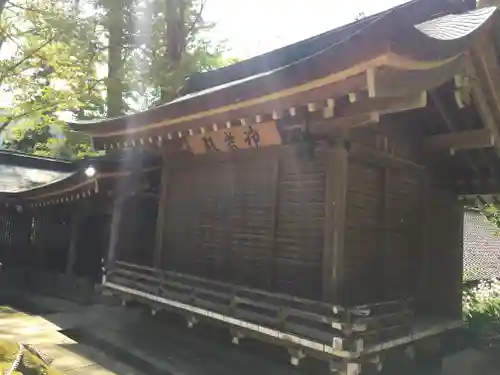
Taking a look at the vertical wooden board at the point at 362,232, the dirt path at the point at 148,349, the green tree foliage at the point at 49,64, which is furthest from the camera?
the green tree foliage at the point at 49,64

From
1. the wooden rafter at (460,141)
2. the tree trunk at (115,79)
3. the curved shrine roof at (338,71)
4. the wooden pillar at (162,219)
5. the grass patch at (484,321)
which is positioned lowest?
the grass patch at (484,321)

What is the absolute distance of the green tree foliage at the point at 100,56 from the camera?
46.3ft

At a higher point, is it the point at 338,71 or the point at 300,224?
the point at 338,71

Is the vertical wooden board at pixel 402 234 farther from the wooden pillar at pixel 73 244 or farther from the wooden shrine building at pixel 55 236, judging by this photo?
the wooden pillar at pixel 73 244

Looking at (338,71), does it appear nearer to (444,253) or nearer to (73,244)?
(444,253)

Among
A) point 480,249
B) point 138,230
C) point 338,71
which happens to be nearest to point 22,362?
point 338,71

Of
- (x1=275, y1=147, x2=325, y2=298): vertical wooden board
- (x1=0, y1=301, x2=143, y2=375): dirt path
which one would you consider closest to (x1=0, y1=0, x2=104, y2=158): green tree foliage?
(x1=0, y1=301, x2=143, y2=375): dirt path

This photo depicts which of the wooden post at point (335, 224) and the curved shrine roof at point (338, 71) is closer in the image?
the curved shrine roof at point (338, 71)

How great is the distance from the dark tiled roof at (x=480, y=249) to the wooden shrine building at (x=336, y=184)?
764 cm

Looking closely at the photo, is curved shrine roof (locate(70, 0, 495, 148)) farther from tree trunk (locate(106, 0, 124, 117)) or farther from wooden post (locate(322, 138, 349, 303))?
tree trunk (locate(106, 0, 124, 117))

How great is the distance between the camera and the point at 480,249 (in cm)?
1519

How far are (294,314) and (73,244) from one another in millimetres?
8095

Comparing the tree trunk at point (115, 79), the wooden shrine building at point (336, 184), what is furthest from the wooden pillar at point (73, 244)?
the tree trunk at point (115, 79)

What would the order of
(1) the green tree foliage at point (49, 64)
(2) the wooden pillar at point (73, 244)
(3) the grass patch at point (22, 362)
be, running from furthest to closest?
(1) the green tree foliage at point (49, 64), (2) the wooden pillar at point (73, 244), (3) the grass patch at point (22, 362)
